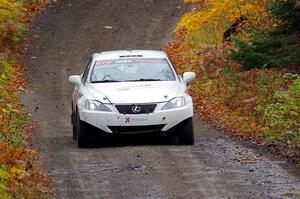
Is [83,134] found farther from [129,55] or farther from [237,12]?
[237,12]

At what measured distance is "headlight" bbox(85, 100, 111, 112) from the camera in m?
15.1

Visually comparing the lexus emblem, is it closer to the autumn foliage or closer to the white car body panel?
the white car body panel

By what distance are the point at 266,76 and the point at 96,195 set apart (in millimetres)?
9851

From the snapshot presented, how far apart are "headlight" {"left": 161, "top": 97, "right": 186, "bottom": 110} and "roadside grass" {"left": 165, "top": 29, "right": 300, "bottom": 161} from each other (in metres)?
1.73

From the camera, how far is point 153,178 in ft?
39.5

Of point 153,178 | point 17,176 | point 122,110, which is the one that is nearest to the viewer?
point 17,176

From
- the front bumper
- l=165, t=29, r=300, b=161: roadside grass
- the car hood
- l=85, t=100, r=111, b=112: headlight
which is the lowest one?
l=165, t=29, r=300, b=161: roadside grass

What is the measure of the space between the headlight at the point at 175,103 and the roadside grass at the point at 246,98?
5.66 feet

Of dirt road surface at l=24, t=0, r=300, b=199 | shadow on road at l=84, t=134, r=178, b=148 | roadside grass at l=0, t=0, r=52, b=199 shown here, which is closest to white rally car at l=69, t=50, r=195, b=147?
dirt road surface at l=24, t=0, r=300, b=199

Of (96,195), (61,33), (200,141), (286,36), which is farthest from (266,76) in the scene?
(61,33)

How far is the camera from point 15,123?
59.6 ft

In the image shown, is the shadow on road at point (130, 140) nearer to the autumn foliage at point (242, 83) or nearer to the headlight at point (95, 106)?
the headlight at point (95, 106)

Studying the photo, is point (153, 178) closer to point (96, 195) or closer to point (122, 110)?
point (96, 195)

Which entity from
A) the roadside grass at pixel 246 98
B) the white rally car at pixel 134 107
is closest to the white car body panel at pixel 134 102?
the white rally car at pixel 134 107
